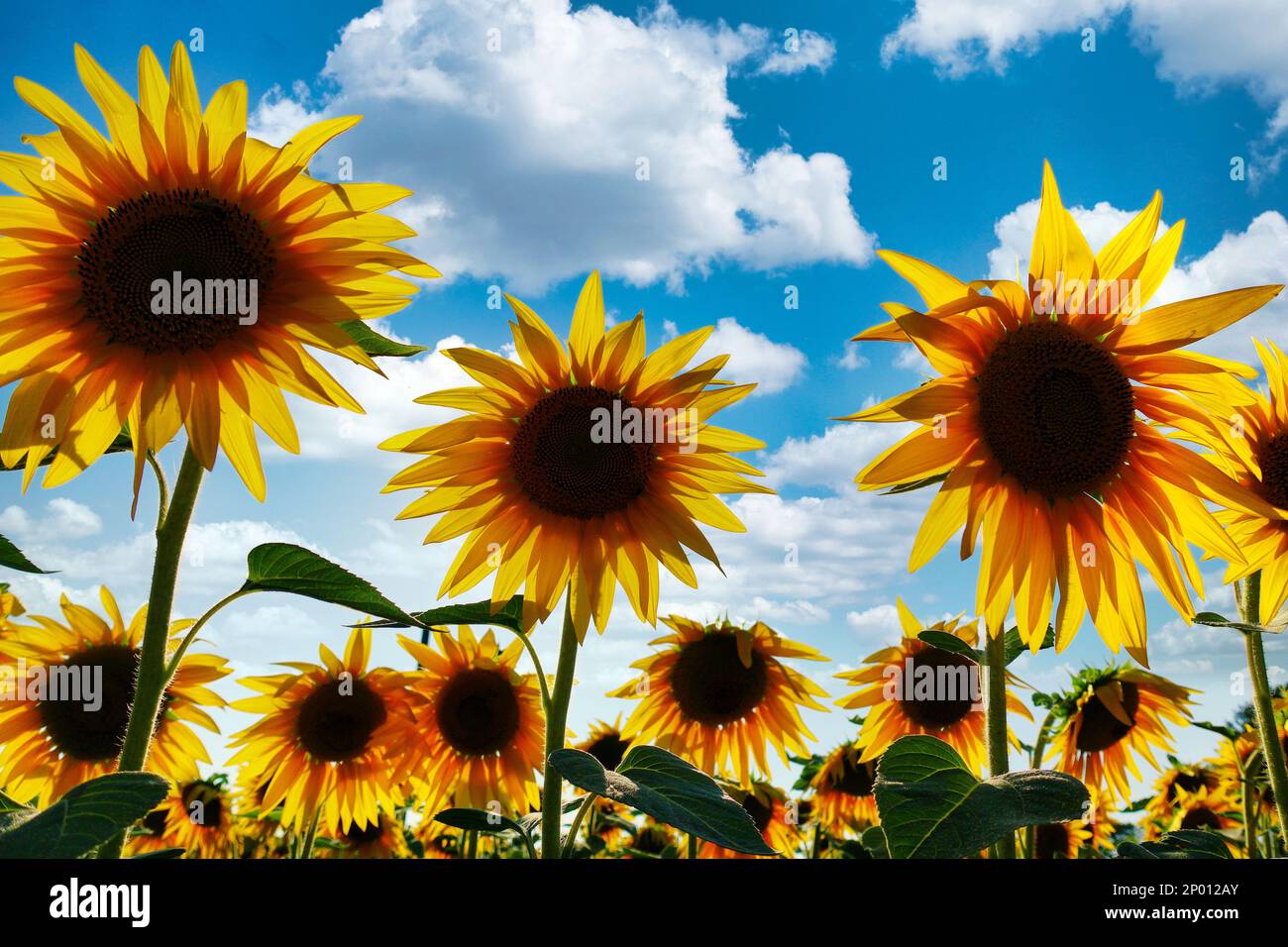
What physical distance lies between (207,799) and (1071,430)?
6.50 meters

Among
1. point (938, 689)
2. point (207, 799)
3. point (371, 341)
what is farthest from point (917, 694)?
point (207, 799)

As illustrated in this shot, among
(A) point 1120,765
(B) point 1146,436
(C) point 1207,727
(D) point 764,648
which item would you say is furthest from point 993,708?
(A) point 1120,765

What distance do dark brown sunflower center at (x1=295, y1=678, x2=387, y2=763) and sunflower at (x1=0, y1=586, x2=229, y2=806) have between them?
0.76 m

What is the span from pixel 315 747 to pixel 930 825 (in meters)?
4.04

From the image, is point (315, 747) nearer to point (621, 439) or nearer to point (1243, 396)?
point (621, 439)

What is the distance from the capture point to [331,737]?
516cm

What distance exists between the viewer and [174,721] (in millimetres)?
4359

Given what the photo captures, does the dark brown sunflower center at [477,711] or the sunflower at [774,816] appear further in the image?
the sunflower at [774,816]

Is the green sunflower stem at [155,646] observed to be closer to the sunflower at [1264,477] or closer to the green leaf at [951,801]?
the green leaf at [951,801]

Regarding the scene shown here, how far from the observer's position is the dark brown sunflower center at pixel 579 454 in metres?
3.46

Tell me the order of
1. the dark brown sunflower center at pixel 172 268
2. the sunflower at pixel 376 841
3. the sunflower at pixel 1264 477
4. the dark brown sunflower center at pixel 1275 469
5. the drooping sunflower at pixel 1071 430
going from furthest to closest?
the sunflower at pixel 376 841, the dark brown sunflower center at pixel 1275 469, the sunflower at pixel 1264 477, the drooping sunflower at pixel 1071 430, the dark brown sunflower center at pixel 172 268

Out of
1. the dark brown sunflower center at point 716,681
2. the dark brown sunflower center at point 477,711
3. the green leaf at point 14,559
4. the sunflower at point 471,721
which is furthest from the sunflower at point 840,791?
the green leaf at point 14,559

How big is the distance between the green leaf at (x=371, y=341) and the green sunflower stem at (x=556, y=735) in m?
1.03
